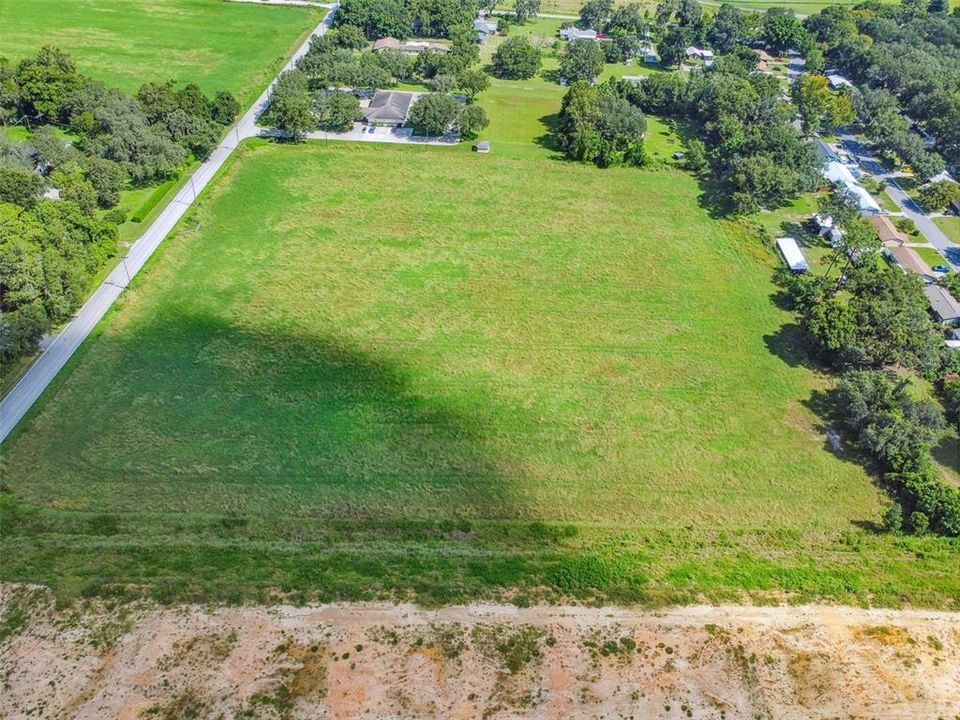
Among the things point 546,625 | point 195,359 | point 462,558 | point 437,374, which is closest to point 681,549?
point 546,625

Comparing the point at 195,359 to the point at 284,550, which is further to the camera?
the point at 195,359

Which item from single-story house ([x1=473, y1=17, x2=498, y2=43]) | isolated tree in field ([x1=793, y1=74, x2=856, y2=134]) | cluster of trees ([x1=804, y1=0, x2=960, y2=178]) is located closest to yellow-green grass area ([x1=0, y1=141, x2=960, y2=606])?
isolated tree in field ([x1=793, y1=74, x2=856, y2=134])

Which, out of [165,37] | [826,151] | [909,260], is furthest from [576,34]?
[909,260]

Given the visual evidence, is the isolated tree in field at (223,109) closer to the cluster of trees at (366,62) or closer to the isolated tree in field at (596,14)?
the cluster of trees at (366,62)

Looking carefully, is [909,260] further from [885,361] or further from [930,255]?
[885,361]

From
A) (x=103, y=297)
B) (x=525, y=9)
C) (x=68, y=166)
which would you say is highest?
(x=525, y=9)

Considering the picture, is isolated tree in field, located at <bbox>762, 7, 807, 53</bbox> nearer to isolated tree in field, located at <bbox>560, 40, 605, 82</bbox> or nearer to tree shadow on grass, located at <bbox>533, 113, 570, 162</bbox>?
isolated tree in field, located at <bbox>560, 40, 605, 82</bbox>

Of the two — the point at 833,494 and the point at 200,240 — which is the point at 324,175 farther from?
the point at 833,494
